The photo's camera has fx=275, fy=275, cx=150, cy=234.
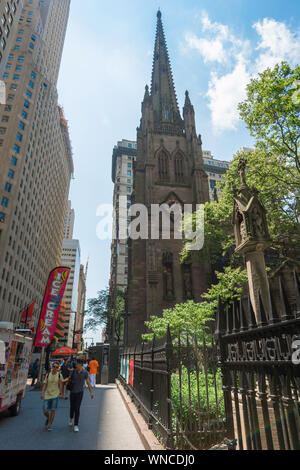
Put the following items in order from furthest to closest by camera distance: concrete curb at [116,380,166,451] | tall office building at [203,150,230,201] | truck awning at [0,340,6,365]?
tall office building at [203,150,230,201]
truck awning at [0,340,6,365]
concrete curb at [116,380,166,451]

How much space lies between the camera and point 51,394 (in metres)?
7.69

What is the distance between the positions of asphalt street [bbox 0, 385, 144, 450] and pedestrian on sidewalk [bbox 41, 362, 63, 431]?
34 centimetres

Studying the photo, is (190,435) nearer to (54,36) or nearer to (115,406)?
(115,406)

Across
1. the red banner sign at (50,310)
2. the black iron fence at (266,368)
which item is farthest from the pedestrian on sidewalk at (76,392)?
the red banner sign at (50,310)

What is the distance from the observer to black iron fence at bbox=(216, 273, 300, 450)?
1.97 meters

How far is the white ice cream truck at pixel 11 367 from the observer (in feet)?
26.4

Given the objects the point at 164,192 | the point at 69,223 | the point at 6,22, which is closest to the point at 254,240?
the point at 164,192

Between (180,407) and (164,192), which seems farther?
(164,192)

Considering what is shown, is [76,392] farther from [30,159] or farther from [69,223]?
[69,223]

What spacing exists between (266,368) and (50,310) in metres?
15.4

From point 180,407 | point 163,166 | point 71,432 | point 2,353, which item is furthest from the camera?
point 163,166

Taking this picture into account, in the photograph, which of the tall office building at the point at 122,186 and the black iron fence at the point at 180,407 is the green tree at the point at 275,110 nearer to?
the black iron fence at the point at 180,407

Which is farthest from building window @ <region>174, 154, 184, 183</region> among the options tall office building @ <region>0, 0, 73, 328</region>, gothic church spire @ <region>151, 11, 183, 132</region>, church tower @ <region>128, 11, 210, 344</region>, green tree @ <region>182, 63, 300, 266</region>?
tall office building @ <region>0, 0, 73, 328</region>

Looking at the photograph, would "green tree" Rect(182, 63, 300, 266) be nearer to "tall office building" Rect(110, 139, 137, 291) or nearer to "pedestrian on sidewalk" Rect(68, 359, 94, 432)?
"pedestrian on sidewalk" Rect(68, 359, 94, 432)
